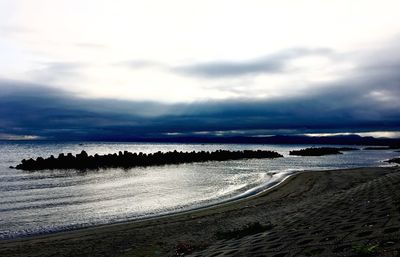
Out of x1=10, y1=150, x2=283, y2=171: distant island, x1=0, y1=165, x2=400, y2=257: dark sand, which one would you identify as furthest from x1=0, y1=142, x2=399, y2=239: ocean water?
x1=10, y1=150, x2=283, y2=171: distant island

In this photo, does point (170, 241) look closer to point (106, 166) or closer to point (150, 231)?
point (150, 231)

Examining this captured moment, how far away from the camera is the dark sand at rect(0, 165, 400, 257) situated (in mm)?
7260

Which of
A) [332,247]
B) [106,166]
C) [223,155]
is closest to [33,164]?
[106,166]

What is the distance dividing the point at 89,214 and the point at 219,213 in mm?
8543

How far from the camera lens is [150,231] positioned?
55.6ft

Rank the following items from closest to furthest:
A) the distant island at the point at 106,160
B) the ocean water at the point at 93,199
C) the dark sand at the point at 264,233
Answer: the dark sand at the point at 264,233, the ocean water at the point at 93,199, the distant island at the point at 106,160

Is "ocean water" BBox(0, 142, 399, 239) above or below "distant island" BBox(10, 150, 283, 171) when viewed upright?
below

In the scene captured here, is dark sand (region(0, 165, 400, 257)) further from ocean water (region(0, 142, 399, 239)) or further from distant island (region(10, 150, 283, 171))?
distant island (region(10, 150, 283, 171))

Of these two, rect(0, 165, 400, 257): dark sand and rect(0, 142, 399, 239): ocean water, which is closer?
rect(0, 165, 400, 257): dark sand

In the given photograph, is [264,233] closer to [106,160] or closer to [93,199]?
[93,199]

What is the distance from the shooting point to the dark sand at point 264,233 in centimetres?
726

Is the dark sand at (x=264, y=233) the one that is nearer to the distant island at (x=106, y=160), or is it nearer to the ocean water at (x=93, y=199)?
the ocean water at (x=93, y=199)

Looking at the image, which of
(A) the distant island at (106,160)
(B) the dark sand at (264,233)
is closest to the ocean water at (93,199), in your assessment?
(B) the dark sand at (264,233)

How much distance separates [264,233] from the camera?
36.4 ft
